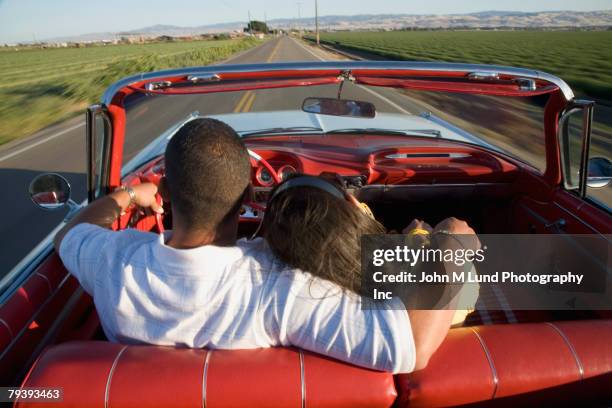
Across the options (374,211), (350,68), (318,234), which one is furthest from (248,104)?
(318,234)

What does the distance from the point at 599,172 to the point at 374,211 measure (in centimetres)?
145

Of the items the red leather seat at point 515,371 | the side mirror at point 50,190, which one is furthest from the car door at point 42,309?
the red leather seat at point 515,371

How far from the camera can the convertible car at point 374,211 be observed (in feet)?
3.95

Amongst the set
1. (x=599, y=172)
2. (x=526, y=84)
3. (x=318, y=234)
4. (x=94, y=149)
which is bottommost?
(x=599, y=172)

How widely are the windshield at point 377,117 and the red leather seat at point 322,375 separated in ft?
4.84

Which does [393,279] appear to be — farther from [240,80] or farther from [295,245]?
[240,80]

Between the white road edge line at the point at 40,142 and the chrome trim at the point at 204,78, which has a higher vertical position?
the chrome trim at the point at 204,78

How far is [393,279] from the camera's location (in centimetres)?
141

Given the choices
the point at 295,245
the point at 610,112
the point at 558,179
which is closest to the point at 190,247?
the point at 295,245

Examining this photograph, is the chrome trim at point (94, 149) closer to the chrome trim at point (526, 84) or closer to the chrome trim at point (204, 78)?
the chrome trim at point (204, 78)

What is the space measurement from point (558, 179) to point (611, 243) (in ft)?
2.06

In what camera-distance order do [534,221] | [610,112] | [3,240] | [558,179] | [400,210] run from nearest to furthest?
[558,179] < [534,221] < [400,210] < [3,240] < [610,112]

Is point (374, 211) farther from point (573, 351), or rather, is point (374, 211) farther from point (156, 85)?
point (573, 351)

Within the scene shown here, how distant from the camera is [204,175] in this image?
1.32 metres
